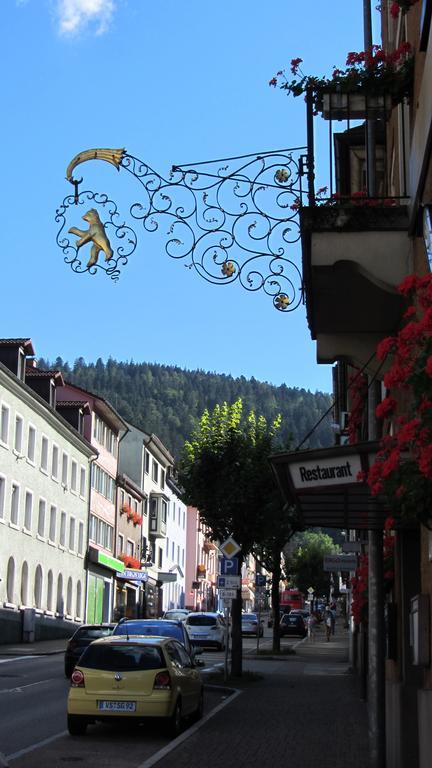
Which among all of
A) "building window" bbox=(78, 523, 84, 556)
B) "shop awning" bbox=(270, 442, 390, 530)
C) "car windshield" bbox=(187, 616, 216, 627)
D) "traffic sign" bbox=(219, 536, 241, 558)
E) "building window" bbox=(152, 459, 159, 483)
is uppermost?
"building window" bbox=(152, 459, 159, 483)

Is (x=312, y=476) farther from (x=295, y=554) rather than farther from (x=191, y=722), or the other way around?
(x=295, y=554)

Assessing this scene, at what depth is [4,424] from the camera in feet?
150

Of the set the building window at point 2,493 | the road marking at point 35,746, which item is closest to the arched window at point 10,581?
the building window at point 2,493

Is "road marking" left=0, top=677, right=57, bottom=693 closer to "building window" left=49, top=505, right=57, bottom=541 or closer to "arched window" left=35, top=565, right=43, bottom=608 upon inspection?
"arched window" left=35, top=565, right=43, bottom=608

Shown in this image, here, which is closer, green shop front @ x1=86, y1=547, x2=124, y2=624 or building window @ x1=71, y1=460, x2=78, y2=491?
building window @ x1=71, y1=460, x2=78, y2=491

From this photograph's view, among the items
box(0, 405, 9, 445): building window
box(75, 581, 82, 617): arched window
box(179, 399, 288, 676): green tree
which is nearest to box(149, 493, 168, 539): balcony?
box(75, 581, 82, 617): arched window

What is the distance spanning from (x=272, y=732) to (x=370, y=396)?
6044mm

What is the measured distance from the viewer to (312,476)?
895 cm

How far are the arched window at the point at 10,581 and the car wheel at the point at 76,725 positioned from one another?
3210 cm

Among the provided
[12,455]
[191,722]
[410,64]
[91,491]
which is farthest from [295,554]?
[410,64]

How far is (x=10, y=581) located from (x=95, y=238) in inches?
1492

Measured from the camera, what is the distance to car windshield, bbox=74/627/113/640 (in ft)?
92.1

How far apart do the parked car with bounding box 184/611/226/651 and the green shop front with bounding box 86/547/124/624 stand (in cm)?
1876

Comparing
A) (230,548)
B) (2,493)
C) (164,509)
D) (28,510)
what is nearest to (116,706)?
(230,548)
